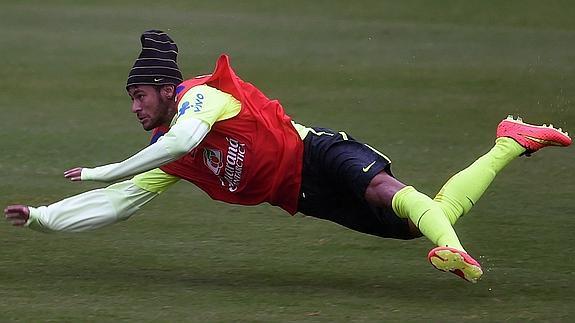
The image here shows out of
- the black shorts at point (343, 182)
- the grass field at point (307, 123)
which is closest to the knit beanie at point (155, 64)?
the black shorts at point (343, 182)

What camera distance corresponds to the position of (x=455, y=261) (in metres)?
5.73

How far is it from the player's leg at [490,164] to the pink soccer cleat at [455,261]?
0.66 metres

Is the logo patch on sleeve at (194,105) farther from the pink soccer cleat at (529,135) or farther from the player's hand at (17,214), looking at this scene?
the pink soccer cleat at (529,135)

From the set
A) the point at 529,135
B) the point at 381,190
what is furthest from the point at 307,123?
the point at 381,190

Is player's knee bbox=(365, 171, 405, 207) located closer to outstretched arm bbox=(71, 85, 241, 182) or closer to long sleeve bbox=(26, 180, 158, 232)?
outstretched arm bbox=(71, 85, 241, 182)

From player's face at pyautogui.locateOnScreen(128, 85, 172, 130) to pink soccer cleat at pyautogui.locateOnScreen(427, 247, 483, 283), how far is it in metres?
1.70

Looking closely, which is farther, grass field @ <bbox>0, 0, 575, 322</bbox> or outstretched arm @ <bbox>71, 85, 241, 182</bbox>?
grass field @ <bbox>0, 0, 575, 322</bbox>

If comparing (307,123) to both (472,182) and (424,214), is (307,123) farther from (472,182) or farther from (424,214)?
(424,214)

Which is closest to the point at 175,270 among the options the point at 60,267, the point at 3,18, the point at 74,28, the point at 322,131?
the point at 60,267

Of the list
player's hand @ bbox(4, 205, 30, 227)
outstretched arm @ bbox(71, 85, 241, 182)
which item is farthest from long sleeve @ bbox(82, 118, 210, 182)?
player's hand @ bbox(4, 205, 30, 227)

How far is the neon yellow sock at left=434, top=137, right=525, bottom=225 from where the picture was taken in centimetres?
649

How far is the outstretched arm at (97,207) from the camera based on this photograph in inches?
263

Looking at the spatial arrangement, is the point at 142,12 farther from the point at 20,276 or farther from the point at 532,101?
→ the point at 20,276

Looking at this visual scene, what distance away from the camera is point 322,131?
668 cm
